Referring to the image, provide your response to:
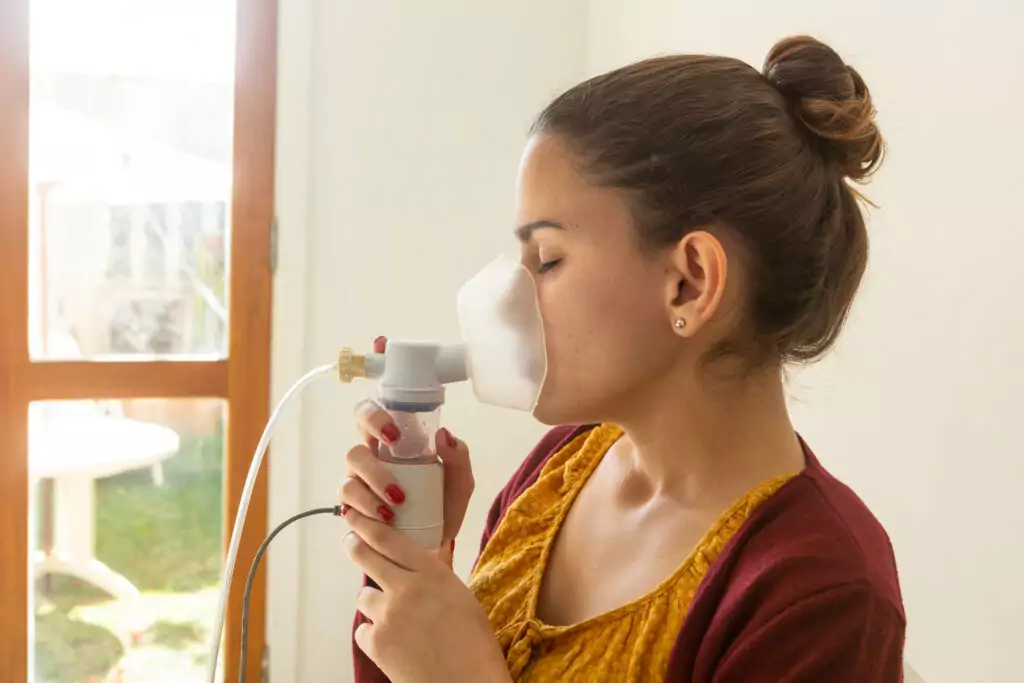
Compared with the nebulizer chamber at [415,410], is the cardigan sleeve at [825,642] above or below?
below

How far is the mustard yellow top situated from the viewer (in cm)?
74

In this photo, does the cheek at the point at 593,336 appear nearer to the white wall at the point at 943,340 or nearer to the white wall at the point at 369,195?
the white wall at the point at 943,340

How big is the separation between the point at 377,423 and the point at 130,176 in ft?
4.50

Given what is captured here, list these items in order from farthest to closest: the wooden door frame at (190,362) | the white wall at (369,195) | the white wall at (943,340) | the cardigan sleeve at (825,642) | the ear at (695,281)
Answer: the white wall at (369,195) < the wooden door frame at (190,362) < the white wall at (943,340) < the ear at (695,281) < the cardigan sleeve at (825,642)

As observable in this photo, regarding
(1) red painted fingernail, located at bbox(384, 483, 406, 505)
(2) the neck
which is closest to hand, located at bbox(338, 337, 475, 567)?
(1) red painted fingernail, located at bbox(384, 483, 406, 505)

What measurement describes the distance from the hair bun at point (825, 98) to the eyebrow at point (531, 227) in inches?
8.5

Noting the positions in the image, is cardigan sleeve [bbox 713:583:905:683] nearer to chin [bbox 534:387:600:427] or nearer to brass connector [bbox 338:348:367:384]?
chin [bbox 534:387:600:427]

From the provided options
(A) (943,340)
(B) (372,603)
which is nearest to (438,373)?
(B) (372,603)

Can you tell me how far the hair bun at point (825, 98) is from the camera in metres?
0.76

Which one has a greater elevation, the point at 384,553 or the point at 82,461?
the point at 384,553

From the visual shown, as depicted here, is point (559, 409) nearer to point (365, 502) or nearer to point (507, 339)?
point (507, 339)

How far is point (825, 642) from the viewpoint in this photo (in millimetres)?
647

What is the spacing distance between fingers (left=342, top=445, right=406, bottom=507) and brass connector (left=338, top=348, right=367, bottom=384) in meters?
0.07

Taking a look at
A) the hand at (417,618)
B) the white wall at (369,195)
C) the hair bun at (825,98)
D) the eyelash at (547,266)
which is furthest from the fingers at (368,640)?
the white wall at (369,195)
